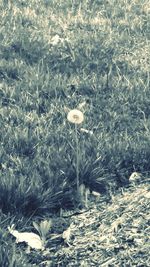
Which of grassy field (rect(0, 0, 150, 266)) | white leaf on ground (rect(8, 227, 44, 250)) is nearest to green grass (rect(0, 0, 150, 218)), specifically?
grassy field (rect(0, 0, 150, 266))

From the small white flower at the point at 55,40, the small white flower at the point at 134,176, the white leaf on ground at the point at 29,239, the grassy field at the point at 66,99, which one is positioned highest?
the small white flower at the point at 55,40

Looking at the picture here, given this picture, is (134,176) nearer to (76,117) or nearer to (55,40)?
(76,117)

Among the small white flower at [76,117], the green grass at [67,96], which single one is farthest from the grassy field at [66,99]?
the small white flower at [76,117]

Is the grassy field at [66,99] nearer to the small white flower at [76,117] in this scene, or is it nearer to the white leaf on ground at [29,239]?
the white leaf on ground at [29,239]

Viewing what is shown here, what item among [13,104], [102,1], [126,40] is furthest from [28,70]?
[102,1]

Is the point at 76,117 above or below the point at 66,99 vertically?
above

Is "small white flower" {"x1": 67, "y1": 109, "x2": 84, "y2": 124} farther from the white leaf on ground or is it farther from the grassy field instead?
the white leaf on ground

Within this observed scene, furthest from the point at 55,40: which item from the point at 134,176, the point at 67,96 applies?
the point at 134,176
